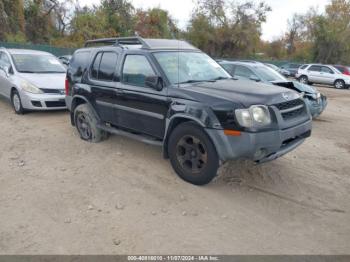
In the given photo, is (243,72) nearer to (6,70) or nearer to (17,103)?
(17,103)

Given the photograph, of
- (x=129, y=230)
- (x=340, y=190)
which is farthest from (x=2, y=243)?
(x=340, y=190)

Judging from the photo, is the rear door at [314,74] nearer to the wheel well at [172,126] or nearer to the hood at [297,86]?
the hood at [297,86]

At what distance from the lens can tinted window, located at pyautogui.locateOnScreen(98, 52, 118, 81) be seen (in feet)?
18.3

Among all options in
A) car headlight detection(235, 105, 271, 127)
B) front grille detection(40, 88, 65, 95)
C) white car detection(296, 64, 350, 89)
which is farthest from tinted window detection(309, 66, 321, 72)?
car headlight detection(235, 105, 271, 127)

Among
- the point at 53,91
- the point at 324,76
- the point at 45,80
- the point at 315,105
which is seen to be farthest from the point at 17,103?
the point at 324,76

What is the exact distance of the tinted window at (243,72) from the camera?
9.32 m

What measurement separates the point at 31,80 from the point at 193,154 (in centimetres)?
564

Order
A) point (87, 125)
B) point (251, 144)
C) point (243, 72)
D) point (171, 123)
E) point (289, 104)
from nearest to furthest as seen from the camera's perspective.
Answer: point (251, 144), point (289, 104), point (171, 123), point (87, 125), point (243, 72)

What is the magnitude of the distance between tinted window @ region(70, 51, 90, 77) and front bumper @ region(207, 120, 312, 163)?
328cm

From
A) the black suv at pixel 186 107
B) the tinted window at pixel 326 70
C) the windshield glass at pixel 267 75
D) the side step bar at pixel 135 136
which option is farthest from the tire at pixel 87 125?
the tinted window at pixel 326 70

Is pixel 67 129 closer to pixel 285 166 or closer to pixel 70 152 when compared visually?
pixel 70 152

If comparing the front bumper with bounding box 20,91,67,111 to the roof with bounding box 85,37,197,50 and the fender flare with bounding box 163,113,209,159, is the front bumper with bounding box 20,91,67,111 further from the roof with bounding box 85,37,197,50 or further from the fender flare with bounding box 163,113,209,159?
the fender flare with bounding box 163,113,209,159

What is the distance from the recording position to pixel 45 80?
8484mm

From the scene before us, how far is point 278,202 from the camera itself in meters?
4.20
